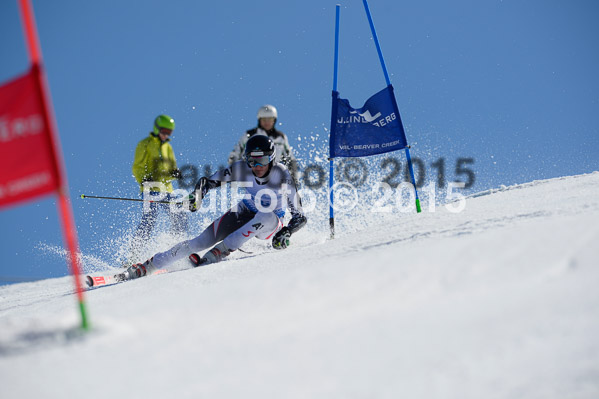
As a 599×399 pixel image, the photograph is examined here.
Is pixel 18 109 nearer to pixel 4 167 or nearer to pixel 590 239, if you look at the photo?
pixel 4 167

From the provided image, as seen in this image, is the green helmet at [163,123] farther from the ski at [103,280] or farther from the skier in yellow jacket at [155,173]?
the ski at [103,280]

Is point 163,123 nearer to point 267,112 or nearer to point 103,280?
point 267,112

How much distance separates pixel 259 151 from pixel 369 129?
7.00ft

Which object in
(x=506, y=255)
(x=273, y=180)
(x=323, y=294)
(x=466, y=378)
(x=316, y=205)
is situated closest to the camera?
(x=466, y=378)

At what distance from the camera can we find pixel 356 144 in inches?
266

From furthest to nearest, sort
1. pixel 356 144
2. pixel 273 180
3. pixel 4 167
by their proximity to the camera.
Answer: pixel 356 144 → pixel 273 180 → pixel 4 167

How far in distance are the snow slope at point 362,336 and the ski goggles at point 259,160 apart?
285 cm

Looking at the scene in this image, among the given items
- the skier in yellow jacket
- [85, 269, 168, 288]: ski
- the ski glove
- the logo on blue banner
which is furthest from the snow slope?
the logo on blue banner

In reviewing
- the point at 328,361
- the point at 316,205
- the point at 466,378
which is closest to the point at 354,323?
the point at 328,361

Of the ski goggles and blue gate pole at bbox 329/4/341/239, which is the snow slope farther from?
blue gate pole at bbox 329/4/341/239

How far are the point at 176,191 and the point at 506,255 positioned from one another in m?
5.23

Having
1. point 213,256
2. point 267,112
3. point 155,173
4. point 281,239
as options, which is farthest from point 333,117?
point 213,256

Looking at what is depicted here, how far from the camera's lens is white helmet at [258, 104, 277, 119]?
262 inches

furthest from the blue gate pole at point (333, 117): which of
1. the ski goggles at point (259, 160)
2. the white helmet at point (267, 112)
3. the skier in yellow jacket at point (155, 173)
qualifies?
the skier in yellow jacket at point (155, 173)
